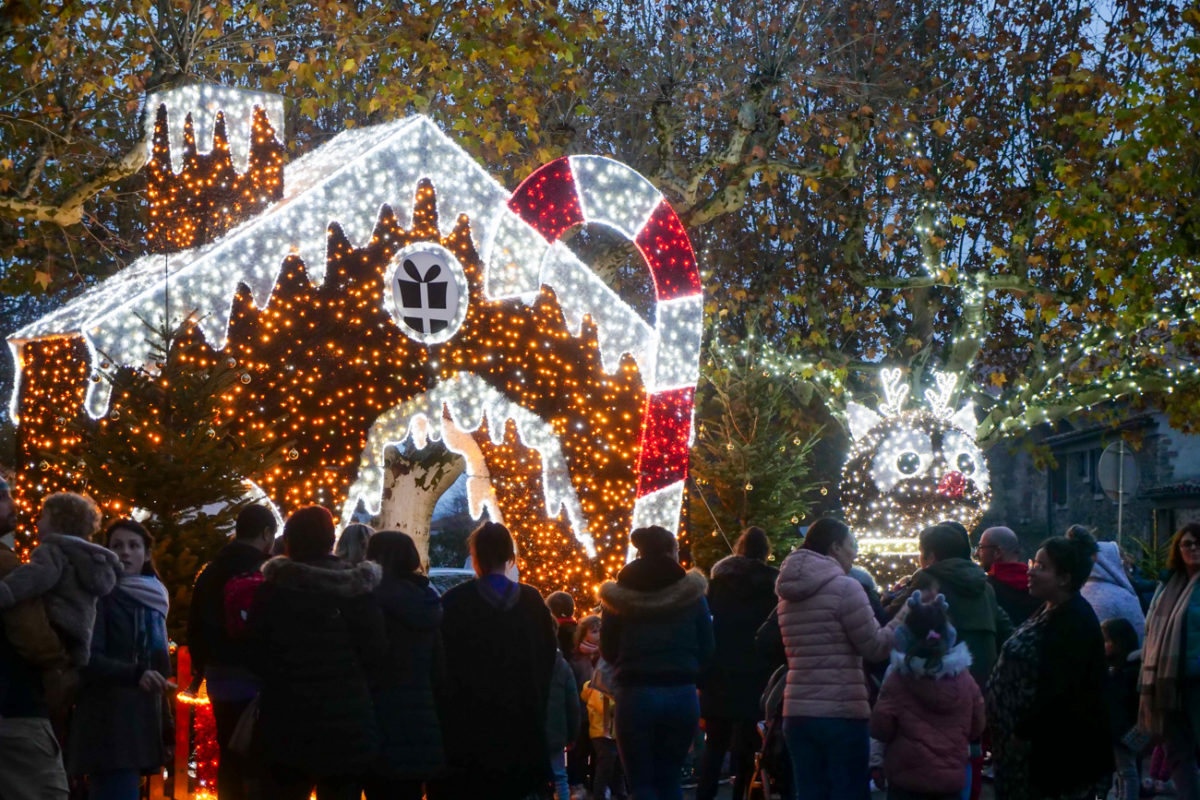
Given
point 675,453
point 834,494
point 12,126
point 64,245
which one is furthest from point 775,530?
point 834,494

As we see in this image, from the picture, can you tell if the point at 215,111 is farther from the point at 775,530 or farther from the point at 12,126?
the point at 775,530

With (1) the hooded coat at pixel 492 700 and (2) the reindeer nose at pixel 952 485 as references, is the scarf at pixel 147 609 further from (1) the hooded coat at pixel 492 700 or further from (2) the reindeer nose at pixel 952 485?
(2) the reindeer nose at pixel 952 485

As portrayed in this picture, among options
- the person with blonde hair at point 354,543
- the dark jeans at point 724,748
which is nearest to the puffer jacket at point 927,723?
the dark jeans at point 724,748

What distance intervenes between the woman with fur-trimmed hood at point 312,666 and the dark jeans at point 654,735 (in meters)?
2.02

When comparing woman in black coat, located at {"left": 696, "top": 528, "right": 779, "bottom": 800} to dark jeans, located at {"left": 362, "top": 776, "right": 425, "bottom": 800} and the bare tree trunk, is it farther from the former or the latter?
the bare tree trunk

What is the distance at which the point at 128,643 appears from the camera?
7.60 metres

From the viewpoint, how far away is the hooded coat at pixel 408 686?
6902mm

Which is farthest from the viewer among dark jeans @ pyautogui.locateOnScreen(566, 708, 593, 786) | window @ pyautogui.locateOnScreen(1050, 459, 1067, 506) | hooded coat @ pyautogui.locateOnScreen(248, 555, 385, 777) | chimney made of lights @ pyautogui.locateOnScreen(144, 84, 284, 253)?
window @ pyautogui.locateOnScreen(1050, 459, 1067, 506)

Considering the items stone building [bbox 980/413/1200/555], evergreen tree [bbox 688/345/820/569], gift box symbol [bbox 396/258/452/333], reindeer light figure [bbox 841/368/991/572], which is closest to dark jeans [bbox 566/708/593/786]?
evergreen tree [bbox 688/345/820/569]

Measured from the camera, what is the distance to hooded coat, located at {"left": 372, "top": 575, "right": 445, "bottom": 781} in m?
6.90

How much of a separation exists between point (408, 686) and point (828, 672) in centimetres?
209

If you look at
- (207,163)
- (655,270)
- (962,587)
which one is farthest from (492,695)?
(207,163)

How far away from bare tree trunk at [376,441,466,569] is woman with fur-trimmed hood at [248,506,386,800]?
40.6 ft

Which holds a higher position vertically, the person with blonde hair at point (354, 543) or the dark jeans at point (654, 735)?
the person with blonde hair at point (354, 543)
